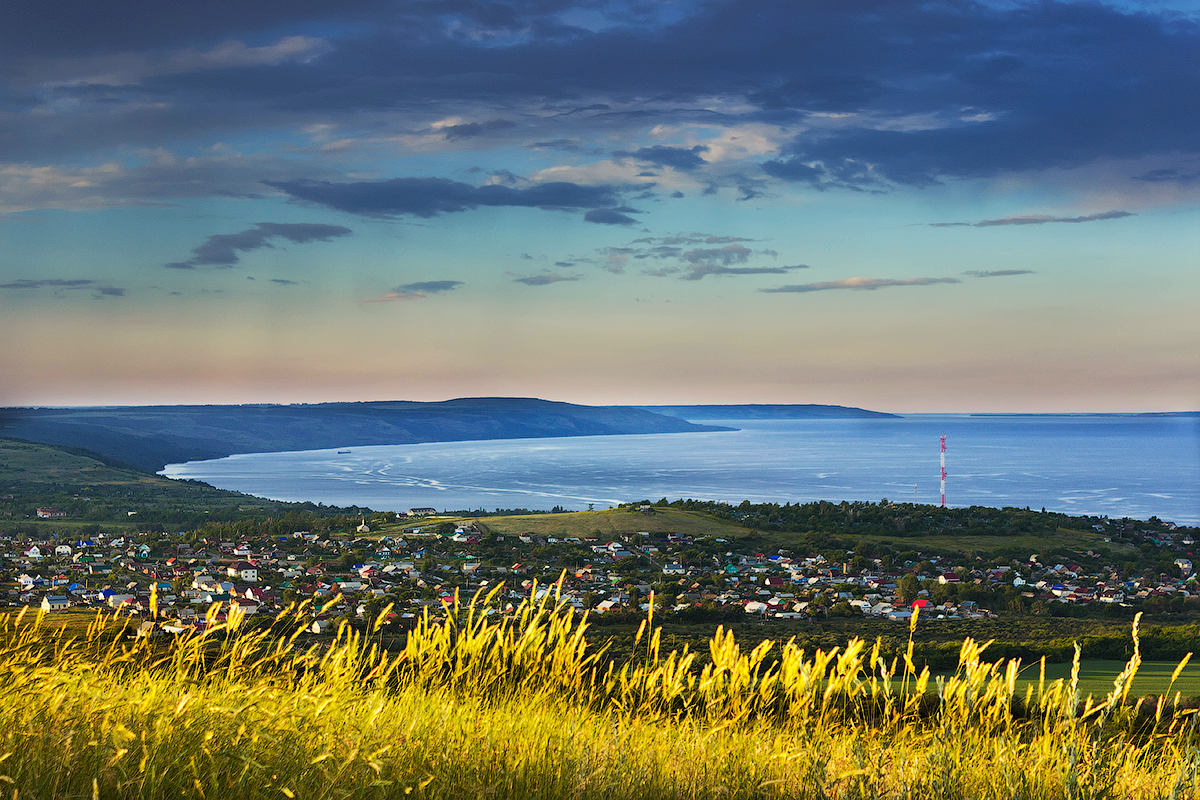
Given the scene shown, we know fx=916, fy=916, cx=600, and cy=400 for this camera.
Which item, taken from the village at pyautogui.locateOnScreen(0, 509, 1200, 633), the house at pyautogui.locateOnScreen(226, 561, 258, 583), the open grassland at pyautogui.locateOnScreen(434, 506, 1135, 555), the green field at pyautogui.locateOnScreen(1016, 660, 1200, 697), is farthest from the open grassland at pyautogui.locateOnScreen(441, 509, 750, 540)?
the green field at pyautogui.locateOnScreen(1016, 660, 1200, 697)

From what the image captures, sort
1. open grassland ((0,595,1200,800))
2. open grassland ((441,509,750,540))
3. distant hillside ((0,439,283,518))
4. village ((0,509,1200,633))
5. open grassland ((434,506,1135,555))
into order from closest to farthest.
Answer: open grassland ((0,595,1200,800)) → village ((0,509,1200,633)) → open grassland ((434,506,1135,555)) → open grassland ((441,509,750,540)) → distant hillside ((0,439,283,518))

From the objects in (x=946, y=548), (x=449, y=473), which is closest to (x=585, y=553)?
(x=946, y=548)

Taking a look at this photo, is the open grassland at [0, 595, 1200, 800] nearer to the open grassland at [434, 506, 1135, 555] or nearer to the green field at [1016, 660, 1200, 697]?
the green field at [1016, 660, 1200, 697]

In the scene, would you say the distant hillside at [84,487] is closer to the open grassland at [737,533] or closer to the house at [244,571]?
the open grassland at [737,533]

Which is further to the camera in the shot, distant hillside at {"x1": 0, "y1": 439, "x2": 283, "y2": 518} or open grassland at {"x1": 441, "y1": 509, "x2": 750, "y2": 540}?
distant hillside at {"x1": 0, "y1": 439, "x2": 283, "y2": 518}

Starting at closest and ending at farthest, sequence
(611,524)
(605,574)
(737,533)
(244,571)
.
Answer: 1. (244,571)
2. (605,574)
3. (737,533)
4. (611,524)

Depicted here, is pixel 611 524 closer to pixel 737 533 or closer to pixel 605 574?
pixel 737 533

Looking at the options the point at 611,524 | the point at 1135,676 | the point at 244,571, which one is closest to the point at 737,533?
the point at 611,524

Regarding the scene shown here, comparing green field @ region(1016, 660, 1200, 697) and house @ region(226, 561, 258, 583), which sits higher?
green field @ region(1016, 660, 1200, 697)
